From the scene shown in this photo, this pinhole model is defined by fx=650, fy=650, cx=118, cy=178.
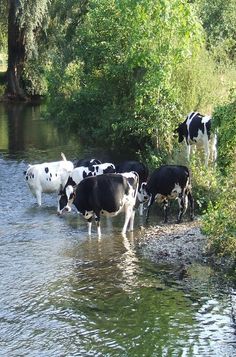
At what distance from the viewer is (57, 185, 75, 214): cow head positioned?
17422 millimetres

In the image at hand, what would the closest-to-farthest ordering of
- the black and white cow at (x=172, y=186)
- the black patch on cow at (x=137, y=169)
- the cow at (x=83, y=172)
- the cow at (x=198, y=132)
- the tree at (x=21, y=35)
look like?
the black and white cow at (x=172, y=186), the black patch on cow at (x=137, y=169), the cow at (x=83, y=172), the cow at (x=198, y=132), the tree at (x=21, y=35)

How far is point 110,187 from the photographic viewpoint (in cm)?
1556

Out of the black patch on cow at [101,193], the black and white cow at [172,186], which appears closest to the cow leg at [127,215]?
the black patch on cow at [101,193]

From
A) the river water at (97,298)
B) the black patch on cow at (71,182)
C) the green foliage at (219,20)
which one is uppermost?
the green foliage at (219,20)

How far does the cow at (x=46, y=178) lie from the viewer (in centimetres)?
1869

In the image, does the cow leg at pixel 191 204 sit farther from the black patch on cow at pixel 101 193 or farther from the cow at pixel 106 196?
the black patch on cow at pixel 101 193

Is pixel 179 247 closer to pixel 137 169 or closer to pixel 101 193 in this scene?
pixel 101 193

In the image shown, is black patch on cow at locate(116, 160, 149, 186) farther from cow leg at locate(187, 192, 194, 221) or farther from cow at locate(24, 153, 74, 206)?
cow at locate(24, 153, 74, 206)

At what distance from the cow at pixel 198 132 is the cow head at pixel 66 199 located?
432 cm

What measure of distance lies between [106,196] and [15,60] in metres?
36.6

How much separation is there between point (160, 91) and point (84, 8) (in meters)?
12.4

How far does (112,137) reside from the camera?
24.9m

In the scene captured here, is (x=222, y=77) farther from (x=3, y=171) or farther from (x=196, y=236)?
(x=196, y=236)

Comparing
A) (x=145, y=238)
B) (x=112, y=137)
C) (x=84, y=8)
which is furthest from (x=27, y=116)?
(x=145, y=238)
